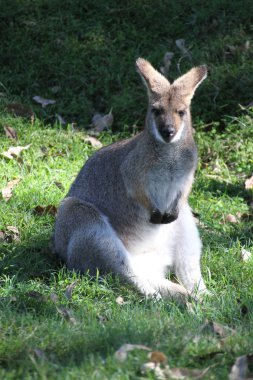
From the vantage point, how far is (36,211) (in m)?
6.88

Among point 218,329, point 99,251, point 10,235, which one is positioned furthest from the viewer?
point 10,235

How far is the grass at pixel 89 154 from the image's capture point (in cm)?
415

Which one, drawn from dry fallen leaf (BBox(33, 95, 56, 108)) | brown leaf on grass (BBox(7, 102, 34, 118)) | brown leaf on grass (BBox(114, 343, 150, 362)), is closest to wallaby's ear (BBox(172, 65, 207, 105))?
brown leaf on grass (BBox(114, 343, 150, 362))

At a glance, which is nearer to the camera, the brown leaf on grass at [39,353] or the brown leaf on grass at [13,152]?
the brown leaf on grass at [39,353]

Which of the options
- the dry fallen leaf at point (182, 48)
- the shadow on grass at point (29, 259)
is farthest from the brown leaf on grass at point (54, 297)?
the dry fallen leaf at point (182, 48)

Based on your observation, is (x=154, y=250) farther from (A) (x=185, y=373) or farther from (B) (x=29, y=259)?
(A) (x=185, y=373)

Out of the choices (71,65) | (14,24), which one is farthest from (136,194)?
(14,24)

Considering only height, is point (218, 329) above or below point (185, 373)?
below

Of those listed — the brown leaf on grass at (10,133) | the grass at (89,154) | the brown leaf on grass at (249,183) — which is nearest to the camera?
the grass at (89,154)

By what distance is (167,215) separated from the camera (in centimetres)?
591

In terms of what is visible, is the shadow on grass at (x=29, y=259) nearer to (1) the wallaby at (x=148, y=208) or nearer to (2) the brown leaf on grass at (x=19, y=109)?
(1) the wallaby at (x=148, y=208)

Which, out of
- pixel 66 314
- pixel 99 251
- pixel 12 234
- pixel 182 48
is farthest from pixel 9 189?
pixel 182 48

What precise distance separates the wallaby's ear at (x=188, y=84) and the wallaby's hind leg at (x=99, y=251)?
1047 millimetres

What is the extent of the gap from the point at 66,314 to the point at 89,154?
3.42 m
